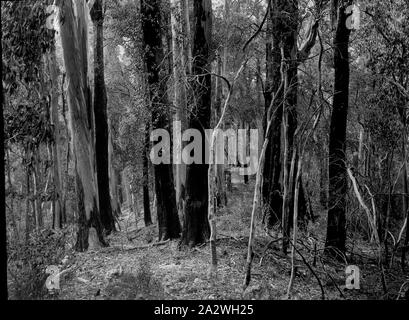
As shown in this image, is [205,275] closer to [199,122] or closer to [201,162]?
[201,162]

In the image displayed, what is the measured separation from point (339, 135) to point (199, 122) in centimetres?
311

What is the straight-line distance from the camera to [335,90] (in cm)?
933

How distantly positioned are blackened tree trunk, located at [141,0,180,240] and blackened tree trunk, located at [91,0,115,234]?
4.42m

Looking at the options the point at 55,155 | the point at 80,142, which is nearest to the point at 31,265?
the point at 80,142

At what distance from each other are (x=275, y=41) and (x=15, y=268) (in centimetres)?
778

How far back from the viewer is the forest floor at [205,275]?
663 cm

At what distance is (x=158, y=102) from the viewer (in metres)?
9.75

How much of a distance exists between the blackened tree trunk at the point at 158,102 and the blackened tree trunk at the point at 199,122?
4.19ft

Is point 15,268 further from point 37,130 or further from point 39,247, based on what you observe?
point 37,130

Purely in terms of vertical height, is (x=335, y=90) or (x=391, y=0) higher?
(x=391, y=0)

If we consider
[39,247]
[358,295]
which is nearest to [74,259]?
[39,247]

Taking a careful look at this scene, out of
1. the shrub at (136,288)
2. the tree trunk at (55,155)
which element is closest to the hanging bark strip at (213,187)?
the shrub at (136,288)

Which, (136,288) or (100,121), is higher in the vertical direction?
(100,121)
